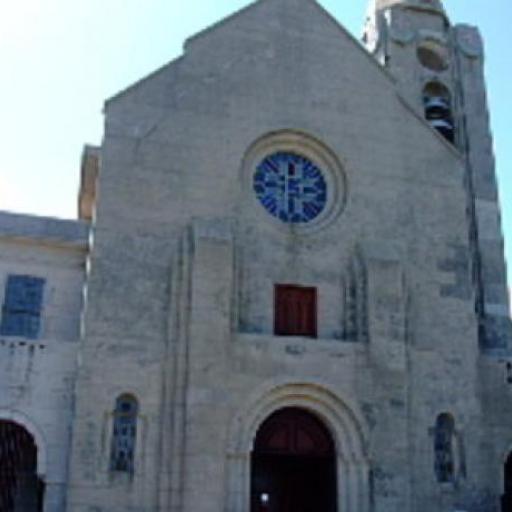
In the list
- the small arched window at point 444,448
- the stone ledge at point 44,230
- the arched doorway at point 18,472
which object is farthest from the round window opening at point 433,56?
the arched doorway at point 18,472

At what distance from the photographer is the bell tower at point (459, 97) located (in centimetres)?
2409

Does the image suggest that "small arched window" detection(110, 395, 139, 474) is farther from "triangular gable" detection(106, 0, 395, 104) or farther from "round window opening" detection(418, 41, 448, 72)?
"round window opening" detection(418, 41, 448, 72)

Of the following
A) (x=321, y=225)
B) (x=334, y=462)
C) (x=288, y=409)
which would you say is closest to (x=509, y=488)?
(x=334, y=462)

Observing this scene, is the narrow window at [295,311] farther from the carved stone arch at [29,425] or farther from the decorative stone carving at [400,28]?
the decorative stone carving at [400,28]

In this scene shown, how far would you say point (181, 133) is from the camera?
20.9 meters

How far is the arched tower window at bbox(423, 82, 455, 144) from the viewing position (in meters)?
26.2

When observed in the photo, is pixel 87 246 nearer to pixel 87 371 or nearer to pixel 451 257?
pixel 87 371

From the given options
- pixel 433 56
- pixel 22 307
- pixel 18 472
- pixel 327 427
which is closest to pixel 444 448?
pixel 327 427

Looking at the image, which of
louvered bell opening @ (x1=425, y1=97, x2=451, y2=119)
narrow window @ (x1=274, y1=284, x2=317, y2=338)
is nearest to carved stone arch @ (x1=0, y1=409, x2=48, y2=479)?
narrow window @ (x1=274, y1=284, x2=317, y2=338)

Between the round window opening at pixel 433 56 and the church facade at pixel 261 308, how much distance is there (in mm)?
4718

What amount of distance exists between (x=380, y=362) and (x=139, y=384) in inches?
233

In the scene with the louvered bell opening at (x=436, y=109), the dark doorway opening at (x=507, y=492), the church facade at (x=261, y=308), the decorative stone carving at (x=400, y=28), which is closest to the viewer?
the church facade at (x=261, y=308)

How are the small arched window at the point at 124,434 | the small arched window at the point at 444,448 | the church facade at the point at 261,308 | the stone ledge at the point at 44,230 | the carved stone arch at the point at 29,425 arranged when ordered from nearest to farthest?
the small arched window at the point at 124,434 → the carved stone arch at the point at 29,425 → the church facade at the point at 261,308 → the small arched window at the point at 444,448 → the stone ledge at the point at 44,230

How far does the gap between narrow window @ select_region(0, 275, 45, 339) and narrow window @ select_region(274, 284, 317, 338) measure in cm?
594
